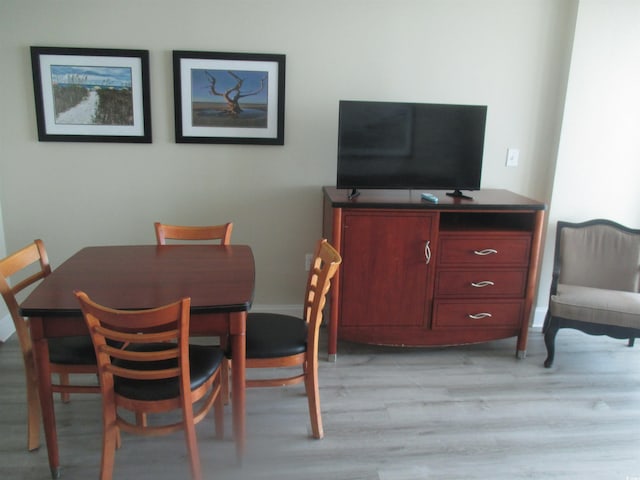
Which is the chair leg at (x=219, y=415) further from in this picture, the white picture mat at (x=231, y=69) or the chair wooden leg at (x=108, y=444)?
the white picture mat at (x=231, y=69)

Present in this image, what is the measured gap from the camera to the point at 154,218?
10.2 feet

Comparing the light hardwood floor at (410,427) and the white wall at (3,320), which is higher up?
the white wall at (3,320)

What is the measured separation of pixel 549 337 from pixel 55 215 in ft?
10.4

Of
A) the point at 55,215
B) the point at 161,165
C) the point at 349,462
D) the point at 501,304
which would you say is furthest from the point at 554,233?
the point at 55,215

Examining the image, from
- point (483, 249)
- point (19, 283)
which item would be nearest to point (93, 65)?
point (19, 283)

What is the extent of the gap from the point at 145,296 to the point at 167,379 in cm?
31

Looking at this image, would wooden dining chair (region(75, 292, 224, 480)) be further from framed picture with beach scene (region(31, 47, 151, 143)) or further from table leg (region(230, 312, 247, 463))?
framed picture with beach scene (region(31, 47, 151, 143))

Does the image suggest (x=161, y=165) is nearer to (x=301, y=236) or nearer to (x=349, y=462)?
(x=301, y=236)

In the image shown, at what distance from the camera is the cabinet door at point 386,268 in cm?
268

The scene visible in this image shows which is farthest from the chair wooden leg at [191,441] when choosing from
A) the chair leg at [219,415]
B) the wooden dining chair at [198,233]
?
the wooden dining chair at [198,233]

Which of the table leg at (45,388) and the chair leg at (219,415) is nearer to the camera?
the table leg at (45,388)

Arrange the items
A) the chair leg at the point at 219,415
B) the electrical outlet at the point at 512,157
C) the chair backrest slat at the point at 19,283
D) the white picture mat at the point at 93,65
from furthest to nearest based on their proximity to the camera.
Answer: the electrical outlet at the point at 512,157
the white picture mat at the point at 93,65
the chair leg at the point at 219,415
the chair backrest slat at the point at 19,283

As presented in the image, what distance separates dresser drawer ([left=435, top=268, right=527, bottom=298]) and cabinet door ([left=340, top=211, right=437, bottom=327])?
10 cm

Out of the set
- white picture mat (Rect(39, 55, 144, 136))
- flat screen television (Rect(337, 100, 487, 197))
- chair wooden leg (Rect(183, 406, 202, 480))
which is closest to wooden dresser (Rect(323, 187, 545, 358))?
flat screen television (Rect(337, 100, 487, 197))
